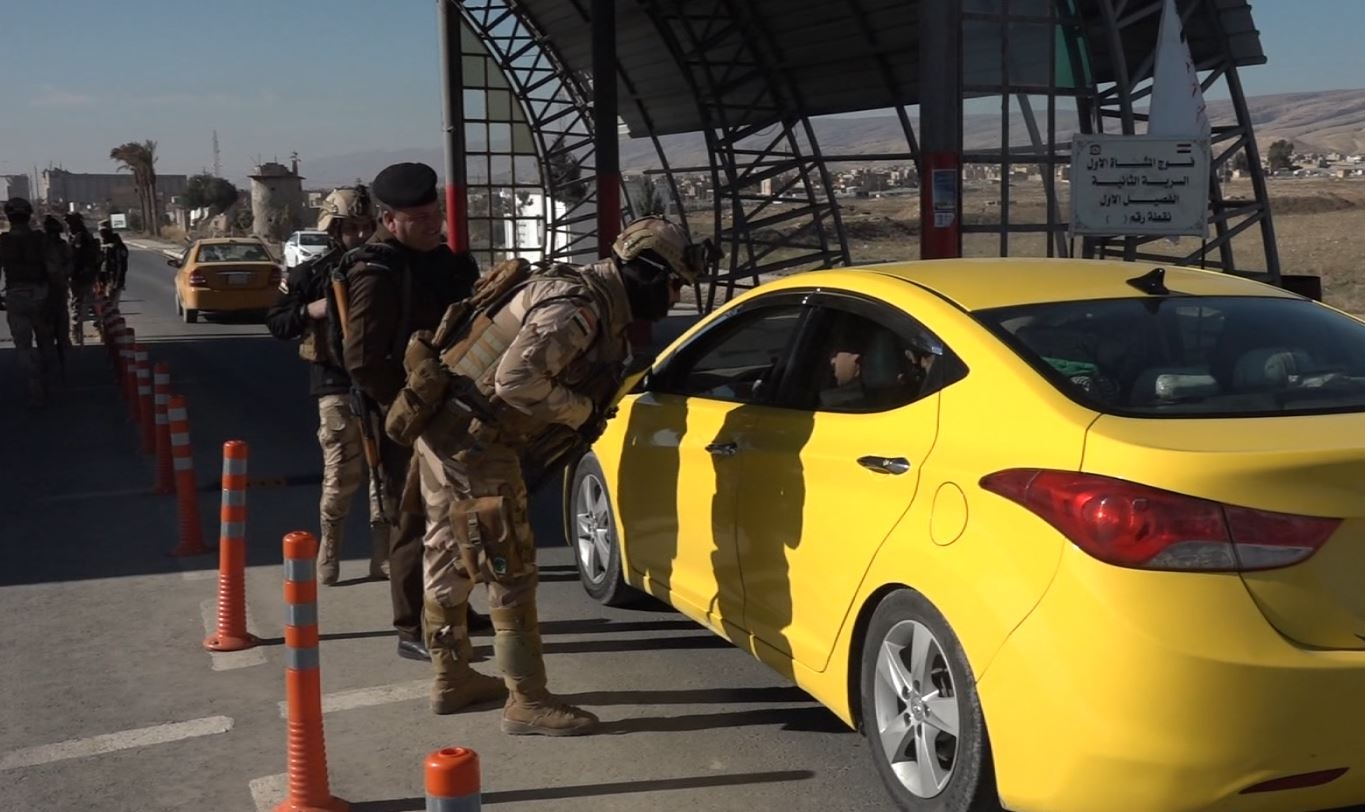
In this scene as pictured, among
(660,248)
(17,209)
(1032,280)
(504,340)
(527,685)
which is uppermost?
(17,209)

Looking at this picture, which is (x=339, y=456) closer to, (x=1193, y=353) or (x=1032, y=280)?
(x=1032, y=280)

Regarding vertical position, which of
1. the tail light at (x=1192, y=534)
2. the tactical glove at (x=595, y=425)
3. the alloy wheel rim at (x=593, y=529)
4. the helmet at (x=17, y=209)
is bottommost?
the alloy wheel rim at (x=593, y=529)

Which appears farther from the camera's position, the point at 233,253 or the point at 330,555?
the point at 233,253

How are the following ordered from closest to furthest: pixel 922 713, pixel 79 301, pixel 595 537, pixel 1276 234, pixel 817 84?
pixel 922 713 < pixel 595 537 < pixel 79 301 < pixel 817 84 < pixel 1276 234

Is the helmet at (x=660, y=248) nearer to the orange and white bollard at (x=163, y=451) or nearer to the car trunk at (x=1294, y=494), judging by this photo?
the car trunk at (x=1294, y=494)

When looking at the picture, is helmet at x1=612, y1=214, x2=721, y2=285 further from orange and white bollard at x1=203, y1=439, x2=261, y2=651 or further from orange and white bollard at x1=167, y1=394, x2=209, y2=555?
orange and white bollard at x1=167, y1=394, x2=209, y2=555

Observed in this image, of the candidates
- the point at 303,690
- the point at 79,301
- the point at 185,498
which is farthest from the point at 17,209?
the point at 303,690

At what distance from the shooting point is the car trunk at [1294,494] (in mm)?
3266

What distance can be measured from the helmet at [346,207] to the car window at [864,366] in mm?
2889

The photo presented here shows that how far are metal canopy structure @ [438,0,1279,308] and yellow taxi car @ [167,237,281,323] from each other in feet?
15.1

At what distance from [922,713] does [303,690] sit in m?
1.80

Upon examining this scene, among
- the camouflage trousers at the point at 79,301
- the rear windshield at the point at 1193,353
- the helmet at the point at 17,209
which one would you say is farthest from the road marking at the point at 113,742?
the camouflage trousers at the point at 79,301

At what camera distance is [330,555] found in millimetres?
7102

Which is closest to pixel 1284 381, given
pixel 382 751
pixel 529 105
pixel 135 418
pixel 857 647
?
pixel 857 647
